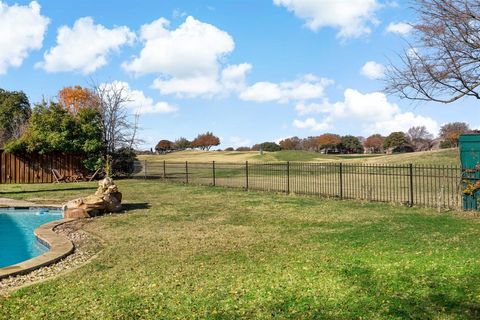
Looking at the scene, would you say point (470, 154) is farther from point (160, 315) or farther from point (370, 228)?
point (160, 315)

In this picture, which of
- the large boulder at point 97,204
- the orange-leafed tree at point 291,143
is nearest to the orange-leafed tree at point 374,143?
the orange-leafed tree at point 291,143

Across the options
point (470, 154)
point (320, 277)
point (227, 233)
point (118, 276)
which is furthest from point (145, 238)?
point (470, 154)

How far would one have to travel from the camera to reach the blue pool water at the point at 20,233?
8.71m

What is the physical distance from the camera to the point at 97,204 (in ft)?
38.1

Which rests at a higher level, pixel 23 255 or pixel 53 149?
pixel 53 149

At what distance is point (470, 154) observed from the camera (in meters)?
11.1

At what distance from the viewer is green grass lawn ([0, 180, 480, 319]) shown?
442 cm

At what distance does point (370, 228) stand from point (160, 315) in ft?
18.5

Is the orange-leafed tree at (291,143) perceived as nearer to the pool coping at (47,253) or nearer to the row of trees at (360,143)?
the row of trees at (360,143)

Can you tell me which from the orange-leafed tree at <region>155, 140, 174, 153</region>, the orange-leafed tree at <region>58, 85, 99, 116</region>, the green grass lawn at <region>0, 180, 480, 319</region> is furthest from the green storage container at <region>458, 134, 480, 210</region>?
the orange-leafed tree at <region>155, 140, 174, 153</region>

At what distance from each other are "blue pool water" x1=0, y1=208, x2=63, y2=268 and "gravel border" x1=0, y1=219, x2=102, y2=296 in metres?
0.67

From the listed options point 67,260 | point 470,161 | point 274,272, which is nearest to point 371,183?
point 470,161

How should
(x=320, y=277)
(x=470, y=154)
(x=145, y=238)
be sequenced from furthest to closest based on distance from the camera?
1. (x=470, y=154)
2. (x=145, y=238)
3. (x=320, y=277)

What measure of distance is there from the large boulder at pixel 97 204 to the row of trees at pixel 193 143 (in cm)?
8472
